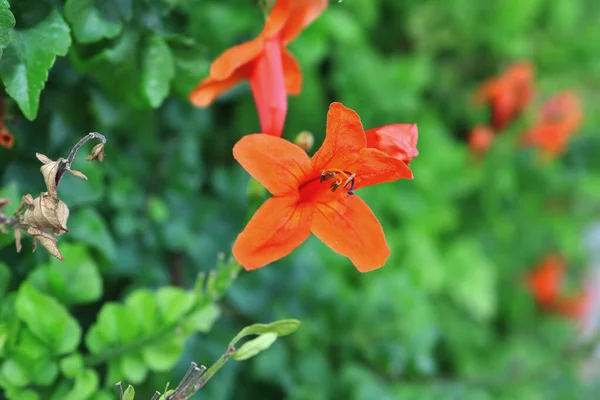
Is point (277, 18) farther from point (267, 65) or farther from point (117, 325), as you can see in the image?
point (117, 325)

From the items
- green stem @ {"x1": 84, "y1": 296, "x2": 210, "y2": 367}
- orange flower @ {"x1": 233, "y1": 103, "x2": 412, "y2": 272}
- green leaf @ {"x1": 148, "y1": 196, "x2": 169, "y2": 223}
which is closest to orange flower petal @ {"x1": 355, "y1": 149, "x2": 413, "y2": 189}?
orange flower @ {"x1": 233, "y1": 103, "x2": 412, "y2": 272}

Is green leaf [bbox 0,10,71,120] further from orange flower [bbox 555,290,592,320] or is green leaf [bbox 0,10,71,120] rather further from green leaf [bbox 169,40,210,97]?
orange flower [bbox 555,290,592,320]

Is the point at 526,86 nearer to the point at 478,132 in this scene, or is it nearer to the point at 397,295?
the point at 478,132

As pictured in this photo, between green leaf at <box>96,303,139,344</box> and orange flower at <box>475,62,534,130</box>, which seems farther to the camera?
orange flower at <box>475,62,534,130</box>

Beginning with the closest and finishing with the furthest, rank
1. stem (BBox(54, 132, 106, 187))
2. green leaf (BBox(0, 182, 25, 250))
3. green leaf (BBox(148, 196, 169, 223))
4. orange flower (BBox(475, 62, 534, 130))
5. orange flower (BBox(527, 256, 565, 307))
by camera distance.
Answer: stem (BBox(54, 132, 106, 187)) → green leaf (BBox(0, 182, 25, 250)) → green leaf (BBox(148, 196, 169, 223)) → orange flower (BBox(475, 62, 534, 130)) → orange flower (BBox(527, 256, 565, 307))

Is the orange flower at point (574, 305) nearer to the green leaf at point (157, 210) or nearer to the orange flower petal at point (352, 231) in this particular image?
the green leaf at point (157, 210)

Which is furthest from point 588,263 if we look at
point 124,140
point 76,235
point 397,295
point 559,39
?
point 76,235
